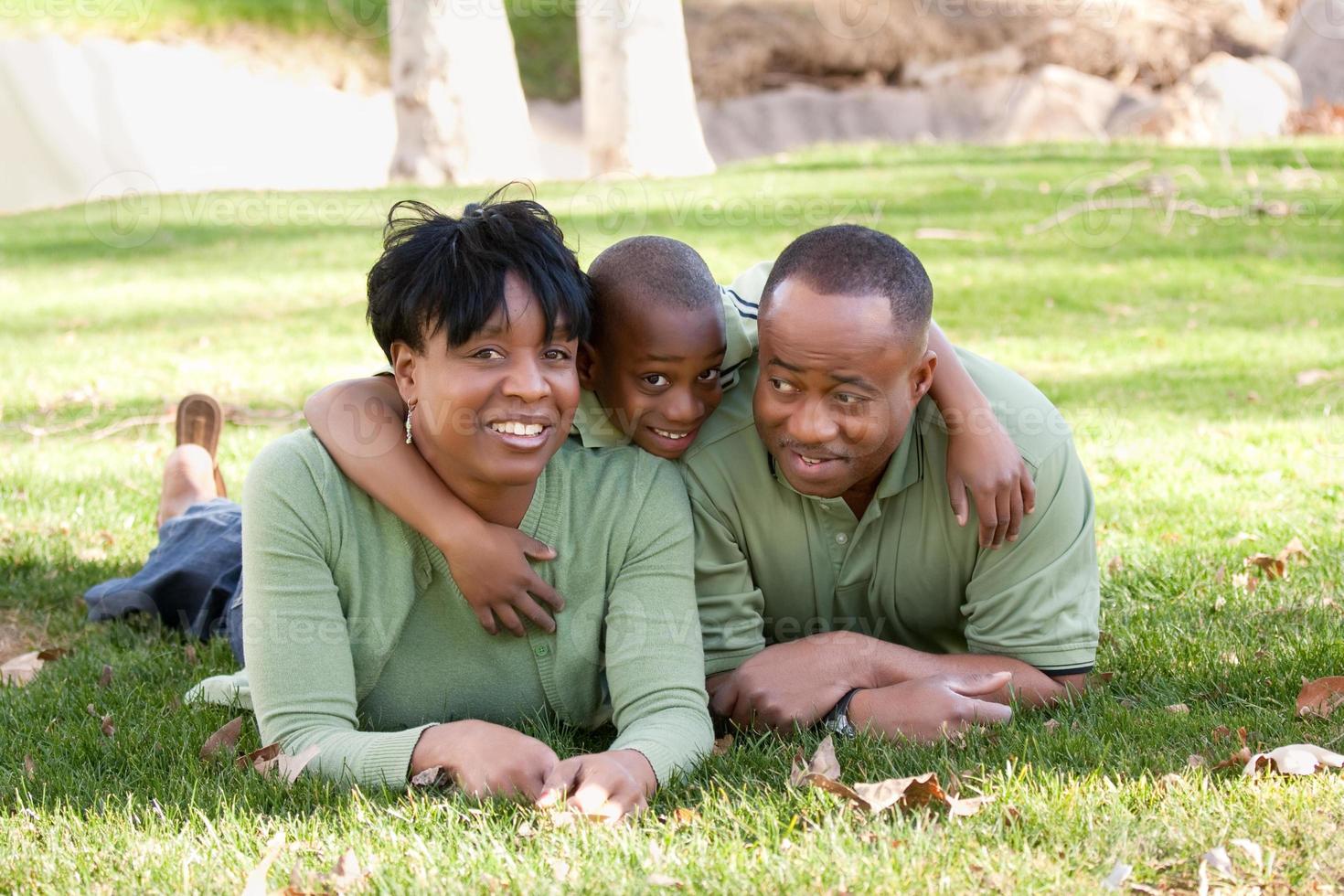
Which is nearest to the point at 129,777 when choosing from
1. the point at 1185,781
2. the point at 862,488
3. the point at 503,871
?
the point at 503,871

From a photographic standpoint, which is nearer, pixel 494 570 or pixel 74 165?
pixel 494 570

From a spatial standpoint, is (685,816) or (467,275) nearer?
(685,816)

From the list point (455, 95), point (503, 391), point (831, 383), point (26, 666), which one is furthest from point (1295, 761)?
point (455, 95)

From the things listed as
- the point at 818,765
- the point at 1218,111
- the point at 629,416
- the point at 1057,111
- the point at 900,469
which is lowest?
the point at 818,765

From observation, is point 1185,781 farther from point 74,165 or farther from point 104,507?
point 74,165

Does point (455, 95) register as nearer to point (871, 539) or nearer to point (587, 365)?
point (587, 365)

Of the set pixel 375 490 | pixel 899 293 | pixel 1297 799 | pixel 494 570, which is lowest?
pixel 1297 799

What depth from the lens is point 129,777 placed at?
3422 millimetres

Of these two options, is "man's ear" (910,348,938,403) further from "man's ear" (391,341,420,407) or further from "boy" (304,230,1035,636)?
"man's ear" (391,341,420,407)

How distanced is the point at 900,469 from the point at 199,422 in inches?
120

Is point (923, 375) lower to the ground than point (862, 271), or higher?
lower

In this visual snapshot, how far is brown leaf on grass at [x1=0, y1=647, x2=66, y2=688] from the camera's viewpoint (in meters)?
4.30

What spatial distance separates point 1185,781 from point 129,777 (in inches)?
94.4

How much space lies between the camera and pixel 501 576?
3.36m
